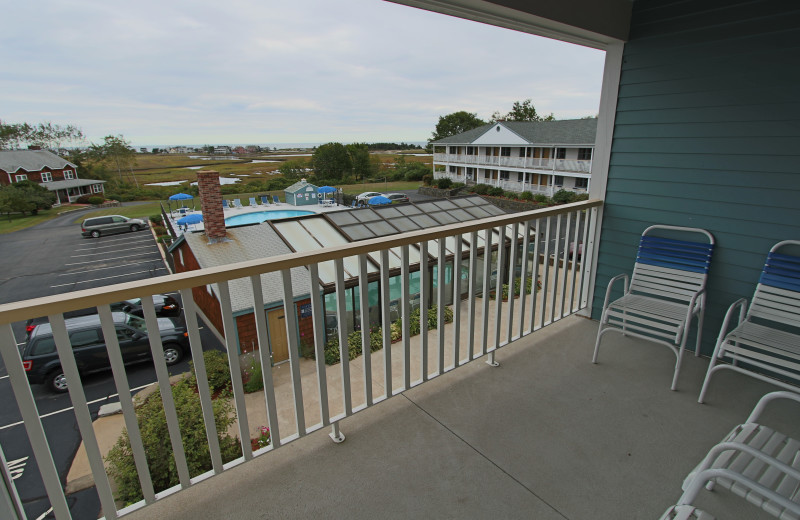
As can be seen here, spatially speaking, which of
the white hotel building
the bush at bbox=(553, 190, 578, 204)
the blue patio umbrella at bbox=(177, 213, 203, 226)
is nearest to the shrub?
the white hotel building

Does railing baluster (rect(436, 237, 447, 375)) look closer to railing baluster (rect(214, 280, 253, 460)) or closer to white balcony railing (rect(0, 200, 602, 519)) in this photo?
white balcony railing (rect(0, 200, 602, 519))

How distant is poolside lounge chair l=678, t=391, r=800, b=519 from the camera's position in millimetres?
886

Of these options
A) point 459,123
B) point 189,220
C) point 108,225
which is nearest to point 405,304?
point 189,220

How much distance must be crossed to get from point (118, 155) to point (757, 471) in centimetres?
3007

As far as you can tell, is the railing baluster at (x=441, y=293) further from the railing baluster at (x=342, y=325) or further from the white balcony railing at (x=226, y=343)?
the railing baluster at (x=342, y=325)

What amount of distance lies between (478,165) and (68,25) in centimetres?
2837

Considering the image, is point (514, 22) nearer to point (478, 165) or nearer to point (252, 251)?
point (252, 251)

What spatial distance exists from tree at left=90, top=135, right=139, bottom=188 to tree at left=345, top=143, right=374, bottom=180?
41.4ft

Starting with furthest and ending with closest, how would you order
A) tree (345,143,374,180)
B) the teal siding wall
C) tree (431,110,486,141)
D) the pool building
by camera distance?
tree (431,110,486,141), tree (345,143,374,180), the pool building, the teal siding wall

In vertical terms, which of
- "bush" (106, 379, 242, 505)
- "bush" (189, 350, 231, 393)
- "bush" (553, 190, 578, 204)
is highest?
"bush" (106, 379, 242, 505)

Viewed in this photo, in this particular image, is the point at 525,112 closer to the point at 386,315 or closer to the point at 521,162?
the point at 521,162

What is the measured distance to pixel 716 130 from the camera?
2.14 meters

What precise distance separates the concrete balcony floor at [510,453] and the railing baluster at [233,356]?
8.6 inches

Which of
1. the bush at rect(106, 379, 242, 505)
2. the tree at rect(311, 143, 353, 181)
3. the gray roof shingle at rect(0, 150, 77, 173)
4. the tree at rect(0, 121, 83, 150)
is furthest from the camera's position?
the tree at rect(311, 143, 353, 181)
